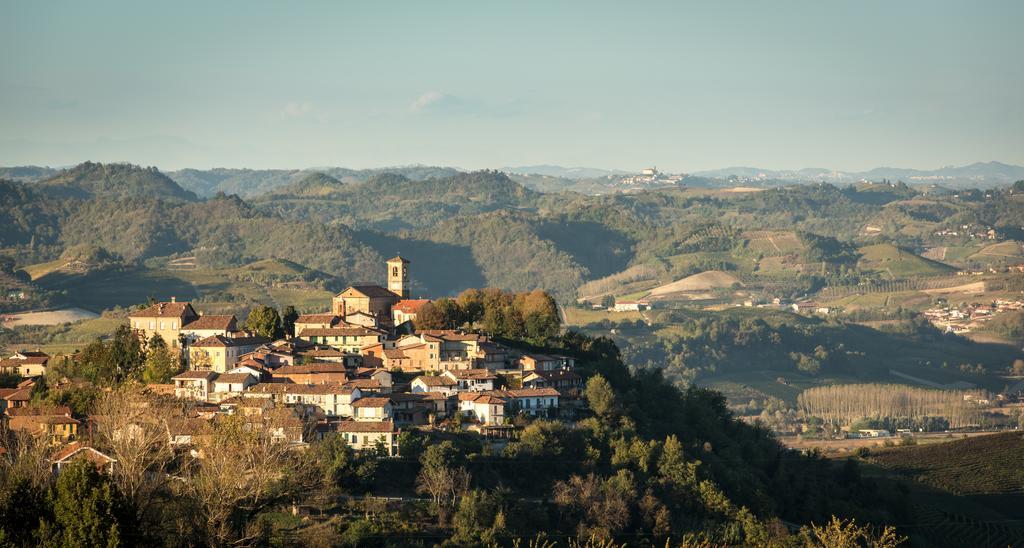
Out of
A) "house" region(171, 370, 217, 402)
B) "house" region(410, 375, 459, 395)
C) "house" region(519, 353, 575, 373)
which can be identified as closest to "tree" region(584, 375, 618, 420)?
"house" region(519, 353, 575, 373)

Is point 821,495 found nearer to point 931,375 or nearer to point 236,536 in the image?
point 236,536

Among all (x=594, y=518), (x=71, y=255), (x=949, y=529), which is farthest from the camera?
(x=71, y=255)

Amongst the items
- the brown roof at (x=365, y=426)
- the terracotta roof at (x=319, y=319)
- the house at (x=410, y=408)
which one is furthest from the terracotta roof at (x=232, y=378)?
the terracotta roof at (x=319, y=319)

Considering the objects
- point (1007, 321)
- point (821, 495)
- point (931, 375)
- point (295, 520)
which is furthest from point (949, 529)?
point (1007, 321)

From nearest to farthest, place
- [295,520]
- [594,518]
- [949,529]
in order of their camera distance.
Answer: [295,520] → [594,518] → [949,529]

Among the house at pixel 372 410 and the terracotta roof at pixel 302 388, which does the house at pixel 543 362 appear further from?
the terracotta roof at pixel 302 388

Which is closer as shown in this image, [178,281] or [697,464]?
[697,464]
